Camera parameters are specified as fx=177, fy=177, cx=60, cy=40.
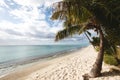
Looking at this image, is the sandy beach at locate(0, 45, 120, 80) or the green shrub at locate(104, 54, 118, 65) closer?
the sandy beach at locate(0, 45, 120, 80)

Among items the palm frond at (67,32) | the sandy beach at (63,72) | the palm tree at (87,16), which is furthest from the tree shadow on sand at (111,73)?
the palm frond at (67,32)

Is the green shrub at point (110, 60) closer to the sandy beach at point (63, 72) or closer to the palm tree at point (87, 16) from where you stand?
the sandy beach at point (63, 72)

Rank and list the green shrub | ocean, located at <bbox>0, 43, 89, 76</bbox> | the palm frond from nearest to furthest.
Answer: the palm frond → the green shrub → ocean, located at <bbox>0, 43, 89, 76</bbox>

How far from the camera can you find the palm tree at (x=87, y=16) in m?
8.34

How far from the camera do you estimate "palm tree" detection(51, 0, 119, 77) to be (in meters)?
8.34

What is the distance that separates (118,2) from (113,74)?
4346mm

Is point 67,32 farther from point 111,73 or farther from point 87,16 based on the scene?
point 111,73

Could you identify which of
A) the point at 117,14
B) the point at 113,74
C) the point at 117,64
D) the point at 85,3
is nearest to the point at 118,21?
the point at 117,14

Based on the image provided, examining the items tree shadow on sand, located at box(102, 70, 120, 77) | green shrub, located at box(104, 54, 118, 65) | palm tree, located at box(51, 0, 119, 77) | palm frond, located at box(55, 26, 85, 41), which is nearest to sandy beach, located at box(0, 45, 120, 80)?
tree shadow on sand, located at box(102, 70, 120, 77)

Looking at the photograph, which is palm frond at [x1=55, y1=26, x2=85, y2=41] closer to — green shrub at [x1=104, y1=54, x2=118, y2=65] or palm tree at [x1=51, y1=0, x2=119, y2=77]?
palm tree at [x1=51, y1=0, x2=119, y2=77]

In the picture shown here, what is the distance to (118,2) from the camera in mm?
9648

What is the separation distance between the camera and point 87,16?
9.30 m

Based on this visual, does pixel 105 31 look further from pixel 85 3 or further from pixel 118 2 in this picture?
→ pixel 85 3

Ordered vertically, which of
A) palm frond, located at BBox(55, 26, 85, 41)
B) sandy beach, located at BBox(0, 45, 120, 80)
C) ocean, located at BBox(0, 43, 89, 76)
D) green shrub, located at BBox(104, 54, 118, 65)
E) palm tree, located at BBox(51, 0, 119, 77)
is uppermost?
palm tree, located at BBox(51, 0, 119, 77)
